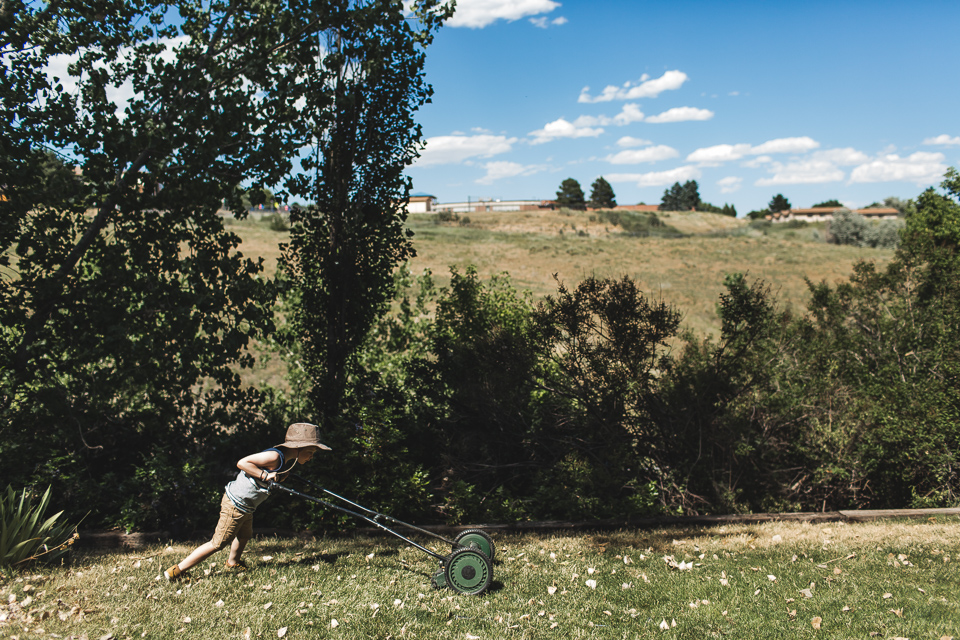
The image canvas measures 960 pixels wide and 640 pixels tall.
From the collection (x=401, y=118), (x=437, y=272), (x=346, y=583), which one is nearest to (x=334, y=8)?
(x=401, y=118)

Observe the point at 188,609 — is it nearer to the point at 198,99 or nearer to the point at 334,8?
the point at 198,99

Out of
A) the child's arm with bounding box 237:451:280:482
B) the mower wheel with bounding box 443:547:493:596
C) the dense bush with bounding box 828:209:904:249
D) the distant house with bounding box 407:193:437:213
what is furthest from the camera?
the distant house with bounding box 407:193:437:213

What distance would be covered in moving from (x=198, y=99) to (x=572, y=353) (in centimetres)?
533

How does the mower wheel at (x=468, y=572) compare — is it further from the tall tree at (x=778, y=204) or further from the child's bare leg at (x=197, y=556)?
the tall tree at (x=778, y=204)

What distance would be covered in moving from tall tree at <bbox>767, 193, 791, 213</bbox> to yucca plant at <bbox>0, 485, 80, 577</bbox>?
4685 inches

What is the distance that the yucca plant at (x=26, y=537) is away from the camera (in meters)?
5.24

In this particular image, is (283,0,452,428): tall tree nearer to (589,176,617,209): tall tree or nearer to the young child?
the young child

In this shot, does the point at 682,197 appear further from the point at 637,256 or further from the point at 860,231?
the point at 637,256

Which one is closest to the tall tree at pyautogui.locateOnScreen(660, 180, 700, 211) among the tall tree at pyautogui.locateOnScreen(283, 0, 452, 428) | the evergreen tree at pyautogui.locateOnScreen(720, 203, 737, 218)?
the evergreen tree at pyautogui.locateOnScreen(720, 203, 737, 218)

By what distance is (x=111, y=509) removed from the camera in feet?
22.2

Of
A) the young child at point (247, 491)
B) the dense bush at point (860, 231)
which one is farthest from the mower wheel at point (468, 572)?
the dense bush at point (860, 231)

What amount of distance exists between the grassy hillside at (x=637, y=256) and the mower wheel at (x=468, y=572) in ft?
71.2

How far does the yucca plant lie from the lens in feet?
17.2

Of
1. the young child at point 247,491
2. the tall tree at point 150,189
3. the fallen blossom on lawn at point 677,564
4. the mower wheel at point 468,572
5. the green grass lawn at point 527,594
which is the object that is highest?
the tall tree at point 150,189
